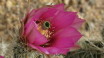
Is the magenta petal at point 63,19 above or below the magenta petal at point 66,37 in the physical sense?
above

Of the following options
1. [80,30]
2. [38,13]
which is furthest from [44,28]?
[80,30]

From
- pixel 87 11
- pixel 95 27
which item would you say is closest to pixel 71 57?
pixel 95 27

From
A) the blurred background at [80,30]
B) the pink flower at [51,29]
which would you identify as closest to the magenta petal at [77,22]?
the pink flower at [51,29]

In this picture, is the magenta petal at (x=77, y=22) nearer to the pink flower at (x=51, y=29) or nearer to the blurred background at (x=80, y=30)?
the pink flower at (x=51, y=29)

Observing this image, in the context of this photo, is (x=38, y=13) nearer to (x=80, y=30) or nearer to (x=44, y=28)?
(x=44, y=28)

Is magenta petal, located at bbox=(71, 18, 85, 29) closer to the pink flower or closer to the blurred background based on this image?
the pink flower

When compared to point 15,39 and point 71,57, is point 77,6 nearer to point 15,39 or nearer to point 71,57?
point 71,57

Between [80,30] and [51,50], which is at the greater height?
[51,50]
